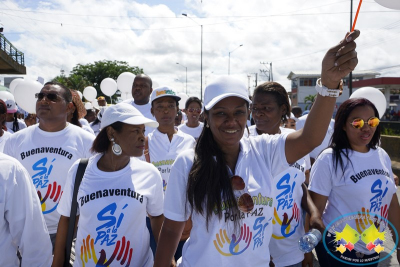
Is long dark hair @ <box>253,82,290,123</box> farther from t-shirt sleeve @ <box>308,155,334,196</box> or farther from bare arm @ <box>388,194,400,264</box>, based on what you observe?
bare arm @ <box>388,194,400,264</box>

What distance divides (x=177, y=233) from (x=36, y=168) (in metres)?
1.70

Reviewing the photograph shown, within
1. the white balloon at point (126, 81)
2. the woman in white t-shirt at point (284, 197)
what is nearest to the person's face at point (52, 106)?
the woman in white t-shirt at point (284, 197)

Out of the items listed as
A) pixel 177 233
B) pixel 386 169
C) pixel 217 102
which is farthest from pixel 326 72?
pixel 386 169

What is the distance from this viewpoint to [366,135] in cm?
288

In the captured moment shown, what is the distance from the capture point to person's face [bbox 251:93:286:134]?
3.02 meters

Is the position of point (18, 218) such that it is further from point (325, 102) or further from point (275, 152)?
point (325, 102)

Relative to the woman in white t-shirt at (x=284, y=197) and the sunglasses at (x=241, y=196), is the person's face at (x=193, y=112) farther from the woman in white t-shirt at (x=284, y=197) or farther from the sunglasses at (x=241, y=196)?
the sunglasses at (x=241, y=196)

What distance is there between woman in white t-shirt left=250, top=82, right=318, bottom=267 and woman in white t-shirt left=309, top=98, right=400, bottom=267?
0.49 ft

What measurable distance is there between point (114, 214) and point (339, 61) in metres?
1.58

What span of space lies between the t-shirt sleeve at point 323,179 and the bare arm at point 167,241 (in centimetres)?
135

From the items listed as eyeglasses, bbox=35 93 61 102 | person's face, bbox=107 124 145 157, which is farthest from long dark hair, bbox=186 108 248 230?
eyeglasses, bbox=35 93 61 102

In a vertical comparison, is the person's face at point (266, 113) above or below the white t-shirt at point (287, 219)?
above

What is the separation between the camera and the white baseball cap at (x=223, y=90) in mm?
1894

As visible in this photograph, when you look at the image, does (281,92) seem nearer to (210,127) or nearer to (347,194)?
(347,194)
